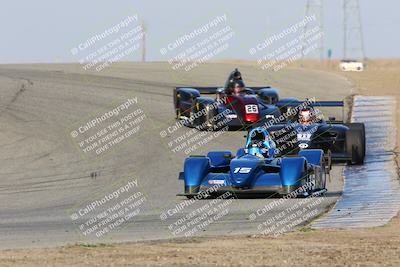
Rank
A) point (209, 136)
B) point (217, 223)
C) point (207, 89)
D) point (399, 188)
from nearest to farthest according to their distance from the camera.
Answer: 1. point (217, 223)
2. point (399, 188)
3. point (209, 136)
4. point (207, 89)

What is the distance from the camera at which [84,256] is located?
39.9ft

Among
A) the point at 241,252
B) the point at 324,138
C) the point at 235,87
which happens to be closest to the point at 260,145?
the point at 324,138

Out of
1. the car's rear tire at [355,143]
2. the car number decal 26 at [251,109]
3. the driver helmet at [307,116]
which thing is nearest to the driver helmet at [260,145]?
the driver helmet at [307,116]

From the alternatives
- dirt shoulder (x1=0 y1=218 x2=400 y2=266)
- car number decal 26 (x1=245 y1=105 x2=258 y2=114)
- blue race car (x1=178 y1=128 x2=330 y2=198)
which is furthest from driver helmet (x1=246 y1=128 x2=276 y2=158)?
car number decal 26 (x1=245 y1=105 x2=258 y2=114)

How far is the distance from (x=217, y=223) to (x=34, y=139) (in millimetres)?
13061

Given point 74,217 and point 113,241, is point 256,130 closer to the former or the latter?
point 74,217

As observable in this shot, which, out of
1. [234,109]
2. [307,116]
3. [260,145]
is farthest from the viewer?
[234,109]

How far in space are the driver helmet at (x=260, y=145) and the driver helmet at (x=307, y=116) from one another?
5672 millimetres

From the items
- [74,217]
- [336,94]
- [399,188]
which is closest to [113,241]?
[74,217]

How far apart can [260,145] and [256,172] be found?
1270 mm

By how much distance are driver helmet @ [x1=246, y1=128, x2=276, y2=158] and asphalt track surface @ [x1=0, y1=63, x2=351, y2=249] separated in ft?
3.63

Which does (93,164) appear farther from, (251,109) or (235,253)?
(235,253)

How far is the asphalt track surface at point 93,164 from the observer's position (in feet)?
54.3

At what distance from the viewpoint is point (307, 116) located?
26953 millimetres
